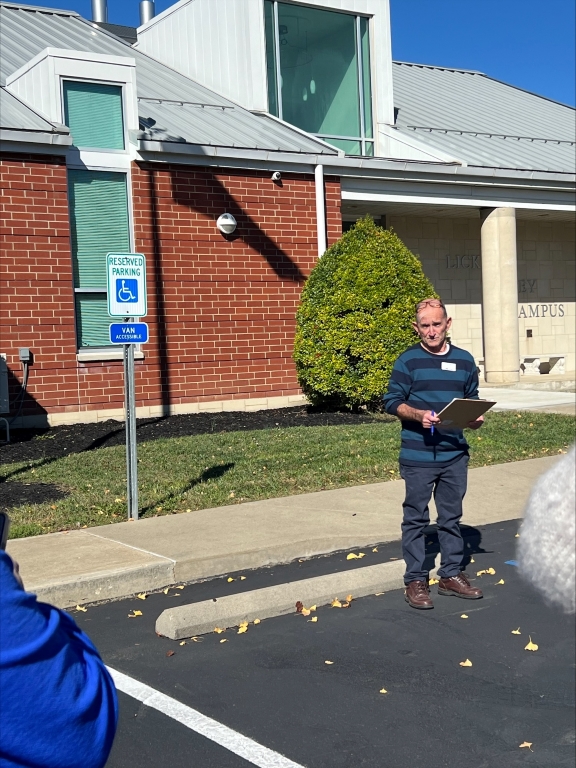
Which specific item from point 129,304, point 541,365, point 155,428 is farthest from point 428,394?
point 541,365

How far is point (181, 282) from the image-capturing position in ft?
50.2

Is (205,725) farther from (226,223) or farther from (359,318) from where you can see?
(226,223)

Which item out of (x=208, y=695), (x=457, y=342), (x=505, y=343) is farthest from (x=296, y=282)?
(x=208, y=695)

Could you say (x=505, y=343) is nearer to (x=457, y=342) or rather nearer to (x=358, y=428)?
(x=457, y=342)

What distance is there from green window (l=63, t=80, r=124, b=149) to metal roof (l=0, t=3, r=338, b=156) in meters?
0.57

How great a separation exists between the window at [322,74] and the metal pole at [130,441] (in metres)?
10.9

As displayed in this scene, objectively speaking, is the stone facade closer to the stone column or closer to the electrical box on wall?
the stone column

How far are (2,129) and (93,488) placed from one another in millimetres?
6235

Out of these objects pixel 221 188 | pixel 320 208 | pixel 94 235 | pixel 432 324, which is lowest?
pixel 432 324

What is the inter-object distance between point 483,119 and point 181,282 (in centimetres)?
1136

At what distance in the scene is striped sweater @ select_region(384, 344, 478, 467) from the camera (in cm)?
628

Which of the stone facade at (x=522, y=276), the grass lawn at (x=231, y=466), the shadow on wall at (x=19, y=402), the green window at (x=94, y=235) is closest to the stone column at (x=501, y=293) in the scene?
the stone facade at (x=522, y=276)

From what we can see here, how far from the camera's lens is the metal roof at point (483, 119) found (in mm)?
20484

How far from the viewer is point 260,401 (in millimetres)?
16109
